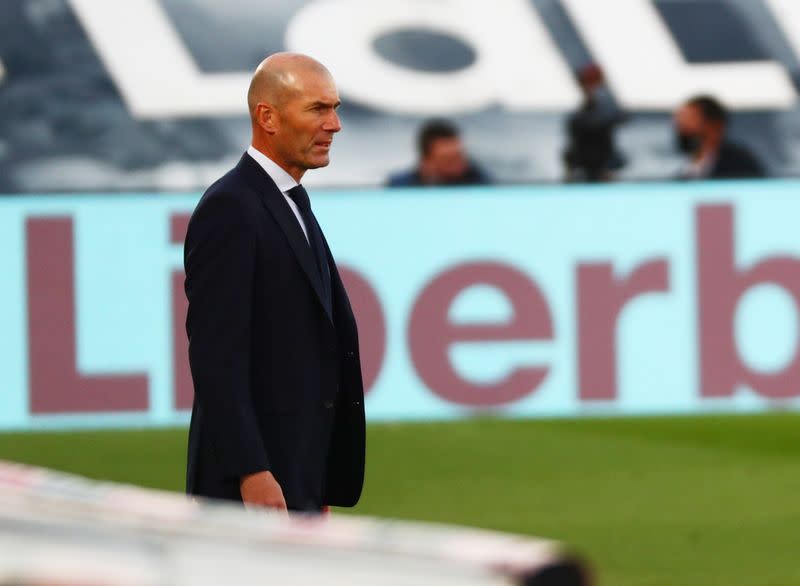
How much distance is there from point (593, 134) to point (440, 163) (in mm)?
914

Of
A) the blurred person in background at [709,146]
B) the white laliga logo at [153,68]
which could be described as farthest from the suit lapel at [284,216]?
the blurred person in background at [709,146]

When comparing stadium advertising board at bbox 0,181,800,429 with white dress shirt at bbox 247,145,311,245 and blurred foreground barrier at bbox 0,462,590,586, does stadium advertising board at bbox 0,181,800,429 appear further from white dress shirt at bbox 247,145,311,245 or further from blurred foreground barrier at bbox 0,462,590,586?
blurred foreground barrier at bbox 0,462,590,586

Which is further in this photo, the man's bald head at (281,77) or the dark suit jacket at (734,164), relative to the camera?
the dark suit jacket at (734,164)

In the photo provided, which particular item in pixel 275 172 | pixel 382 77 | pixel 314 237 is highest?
pixel 382 77

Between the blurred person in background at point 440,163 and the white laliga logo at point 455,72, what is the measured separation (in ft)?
0.40

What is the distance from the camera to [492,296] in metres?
9.60

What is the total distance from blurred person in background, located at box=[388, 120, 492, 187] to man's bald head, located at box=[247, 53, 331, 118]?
6332 mm

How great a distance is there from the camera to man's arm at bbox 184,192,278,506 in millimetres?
3289

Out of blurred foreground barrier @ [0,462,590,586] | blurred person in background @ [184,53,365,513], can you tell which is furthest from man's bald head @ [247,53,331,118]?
blurred foreground barrier @ [0,462,590,586]

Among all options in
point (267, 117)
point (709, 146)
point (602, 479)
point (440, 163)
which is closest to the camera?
point (267, 117)

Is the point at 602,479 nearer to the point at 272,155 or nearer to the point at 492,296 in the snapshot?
the point at 492,296

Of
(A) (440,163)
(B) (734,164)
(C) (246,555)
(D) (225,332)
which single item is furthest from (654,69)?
(C) (246,555)

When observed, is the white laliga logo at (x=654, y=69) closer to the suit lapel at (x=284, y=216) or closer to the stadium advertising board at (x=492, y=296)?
the stadium advertising board at (x=492, y=296)

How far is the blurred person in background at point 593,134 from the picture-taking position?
9.88 meters
